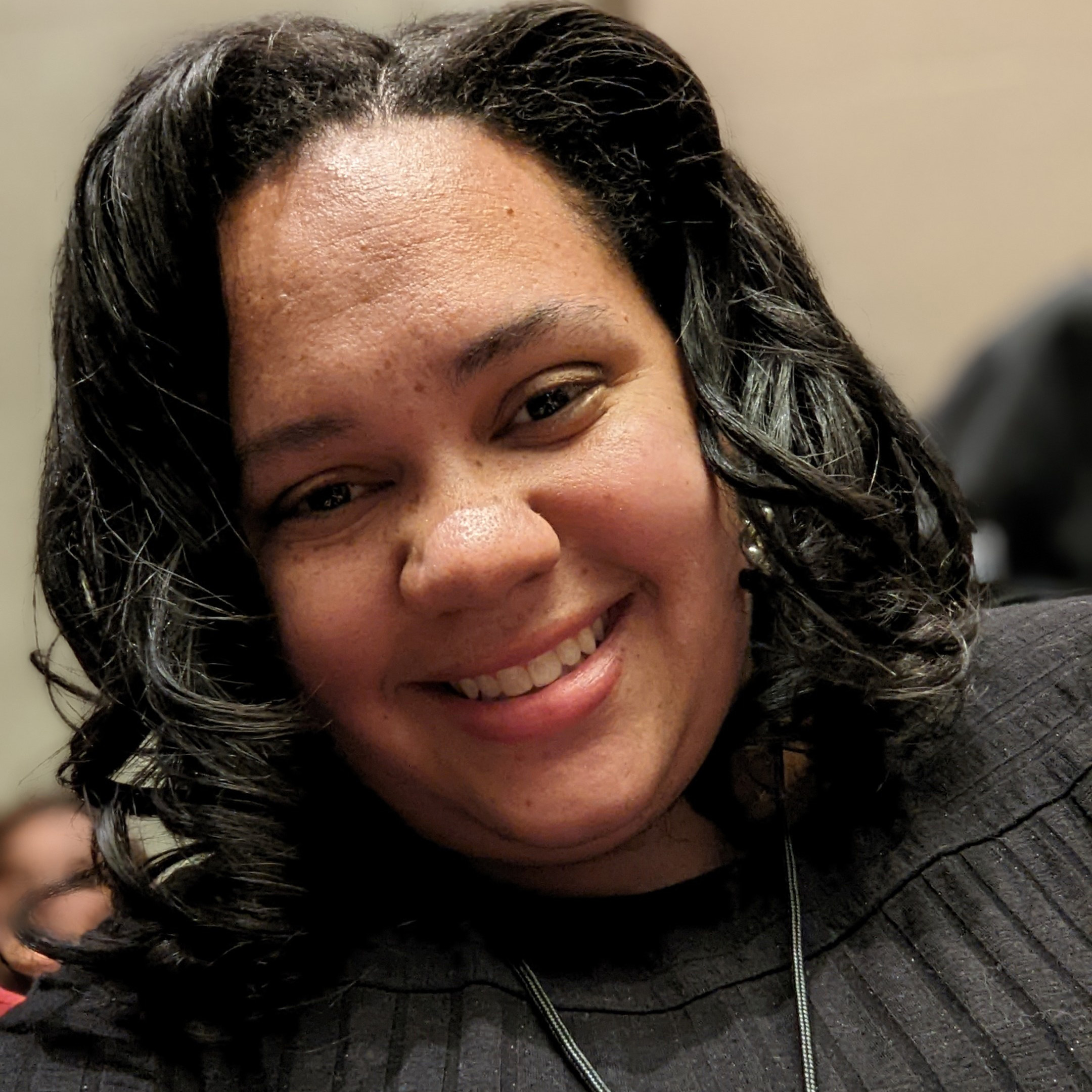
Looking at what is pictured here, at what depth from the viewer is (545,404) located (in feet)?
3.05

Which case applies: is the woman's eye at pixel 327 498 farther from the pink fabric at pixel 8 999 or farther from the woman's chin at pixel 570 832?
the pink fabric at pixel 8 999

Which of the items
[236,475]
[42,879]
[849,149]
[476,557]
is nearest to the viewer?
[476,557]

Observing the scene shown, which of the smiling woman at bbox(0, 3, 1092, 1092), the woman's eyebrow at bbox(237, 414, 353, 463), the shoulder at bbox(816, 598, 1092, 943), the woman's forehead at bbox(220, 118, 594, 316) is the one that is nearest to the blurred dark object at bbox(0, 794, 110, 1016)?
the smiling woman at bbox(0, 3, 1092, 1092)

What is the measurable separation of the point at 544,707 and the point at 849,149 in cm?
193

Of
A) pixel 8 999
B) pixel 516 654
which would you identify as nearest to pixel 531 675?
pixel 516 654

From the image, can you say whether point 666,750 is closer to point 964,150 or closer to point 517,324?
point 517,324

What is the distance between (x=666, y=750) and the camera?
0.94m

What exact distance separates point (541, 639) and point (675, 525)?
130 mm

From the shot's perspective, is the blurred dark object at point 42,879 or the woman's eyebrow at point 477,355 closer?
the woman's eyebrow at point 477,355

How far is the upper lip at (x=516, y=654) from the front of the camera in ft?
2.98

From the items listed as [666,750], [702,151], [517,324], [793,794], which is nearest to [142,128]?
[517,324]

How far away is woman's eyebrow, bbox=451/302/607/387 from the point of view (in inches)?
35.0

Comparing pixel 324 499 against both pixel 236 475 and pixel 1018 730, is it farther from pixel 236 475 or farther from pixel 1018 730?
pixel 1018 730

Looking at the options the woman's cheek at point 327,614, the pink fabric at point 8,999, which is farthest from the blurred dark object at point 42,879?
the woman's cheek at point 327,614
